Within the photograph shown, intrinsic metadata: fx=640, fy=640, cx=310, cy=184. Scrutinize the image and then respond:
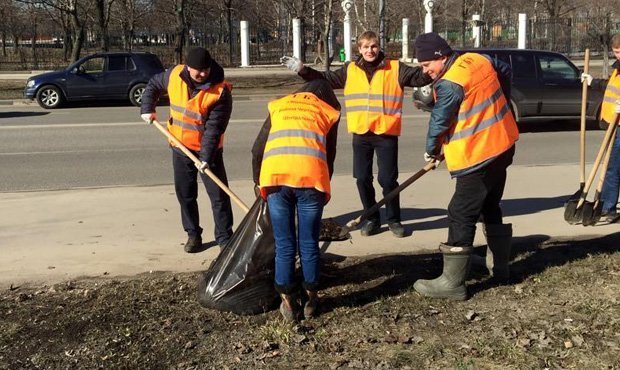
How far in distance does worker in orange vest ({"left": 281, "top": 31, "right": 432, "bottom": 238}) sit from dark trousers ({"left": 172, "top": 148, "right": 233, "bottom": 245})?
125cm

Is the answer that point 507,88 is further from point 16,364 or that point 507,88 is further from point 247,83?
point 247,83

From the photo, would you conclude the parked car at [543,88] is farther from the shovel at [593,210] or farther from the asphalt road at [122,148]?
the shovel at [593,210]

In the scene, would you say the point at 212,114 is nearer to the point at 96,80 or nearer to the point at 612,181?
the point at 612,181

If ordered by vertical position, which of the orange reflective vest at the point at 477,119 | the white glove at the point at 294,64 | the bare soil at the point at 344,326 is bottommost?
the bare soil at the point at 344,326

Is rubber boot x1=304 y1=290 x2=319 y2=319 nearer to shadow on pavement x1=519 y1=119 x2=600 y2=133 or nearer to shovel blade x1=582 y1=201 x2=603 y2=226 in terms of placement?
shovel blade x1=582 y1=201 x2=603 y2=226

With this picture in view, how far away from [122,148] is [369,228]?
617 cm

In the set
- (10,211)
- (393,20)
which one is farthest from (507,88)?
(393,20)

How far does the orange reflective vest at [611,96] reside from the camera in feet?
19.7

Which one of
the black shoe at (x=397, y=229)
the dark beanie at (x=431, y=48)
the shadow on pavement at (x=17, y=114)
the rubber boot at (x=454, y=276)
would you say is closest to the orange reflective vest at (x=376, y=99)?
the black shoe at (x=397, y=229)

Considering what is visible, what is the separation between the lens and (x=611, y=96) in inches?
239

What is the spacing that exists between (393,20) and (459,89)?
4464 cm

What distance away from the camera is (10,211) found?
6.73m

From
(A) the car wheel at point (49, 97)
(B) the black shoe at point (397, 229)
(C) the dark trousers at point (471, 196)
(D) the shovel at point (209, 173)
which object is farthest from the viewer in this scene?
(A) the car wheel at point (49, 97)

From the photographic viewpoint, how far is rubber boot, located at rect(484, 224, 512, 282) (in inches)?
176
